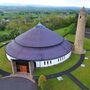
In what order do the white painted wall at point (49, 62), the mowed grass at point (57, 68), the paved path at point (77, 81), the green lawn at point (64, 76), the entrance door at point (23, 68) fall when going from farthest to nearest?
the white painted wall at point (49, 62) < the mowed grass at point (57, 68) < the entrance door at point (23, 68) < the green lawn at point (64, 76) < the paved path at point (77, 81)

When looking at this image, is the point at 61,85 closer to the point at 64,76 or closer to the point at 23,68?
the point at 64,76

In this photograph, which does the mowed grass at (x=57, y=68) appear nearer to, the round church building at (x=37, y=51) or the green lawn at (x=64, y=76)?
the green lawn at (x=64, y=76)

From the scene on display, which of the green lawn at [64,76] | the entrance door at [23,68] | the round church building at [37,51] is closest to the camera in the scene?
the green lawn at [64,76]

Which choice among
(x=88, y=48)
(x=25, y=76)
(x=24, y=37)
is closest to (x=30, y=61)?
(x=25, y=76)

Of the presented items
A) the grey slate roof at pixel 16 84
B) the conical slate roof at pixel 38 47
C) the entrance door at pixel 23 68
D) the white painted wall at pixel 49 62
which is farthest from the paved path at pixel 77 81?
the entrance door at pixel 23 68

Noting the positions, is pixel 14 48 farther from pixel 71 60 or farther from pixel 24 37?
pixel 71 60

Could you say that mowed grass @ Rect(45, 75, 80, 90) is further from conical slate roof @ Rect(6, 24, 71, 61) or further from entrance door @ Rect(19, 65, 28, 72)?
conical slate roof @ Rect(6, 24, 71, 61)

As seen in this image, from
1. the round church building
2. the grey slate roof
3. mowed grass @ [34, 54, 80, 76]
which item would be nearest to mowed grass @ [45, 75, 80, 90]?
the grey slate roof
